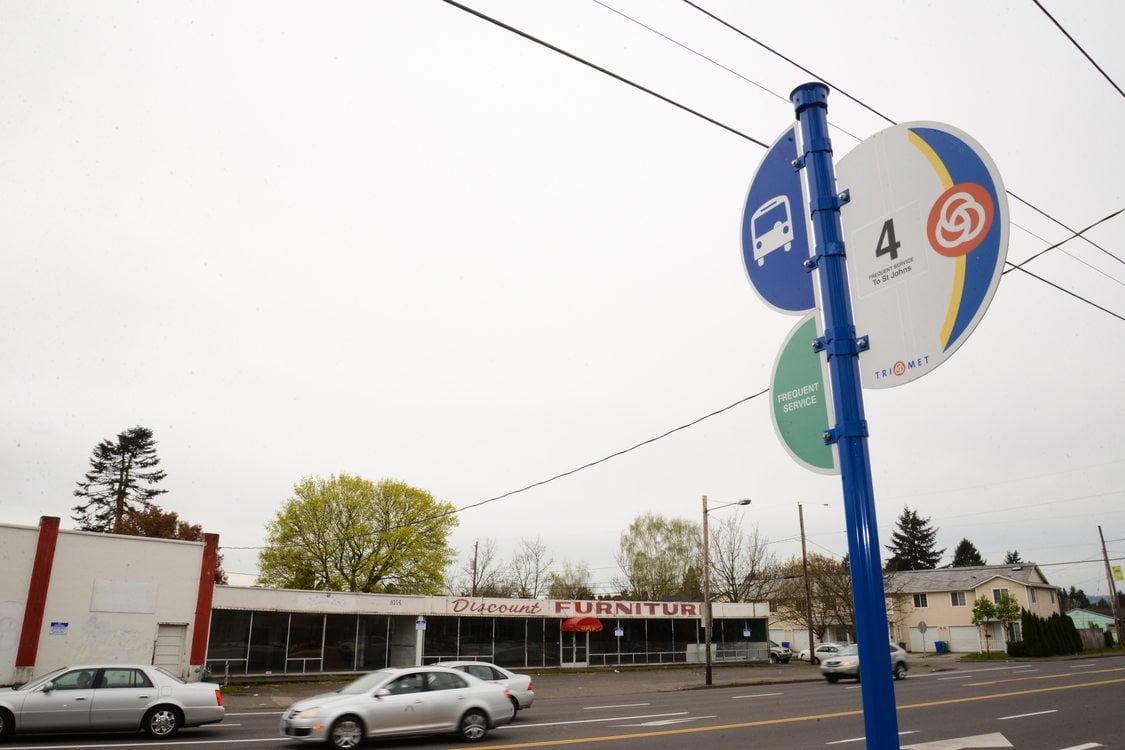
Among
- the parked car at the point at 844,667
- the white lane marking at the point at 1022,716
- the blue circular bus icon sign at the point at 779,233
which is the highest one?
the blue circular bus icon sign at the point at 779,233

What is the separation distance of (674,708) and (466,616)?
2020 centimetres


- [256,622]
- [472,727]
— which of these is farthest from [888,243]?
[256,622]

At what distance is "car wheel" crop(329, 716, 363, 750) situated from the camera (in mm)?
12609

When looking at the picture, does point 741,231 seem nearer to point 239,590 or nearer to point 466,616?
point 239,590

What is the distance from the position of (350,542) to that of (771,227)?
167ft

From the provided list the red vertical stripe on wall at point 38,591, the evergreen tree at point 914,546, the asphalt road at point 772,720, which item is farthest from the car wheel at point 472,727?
the evergreen tree at point 914,546

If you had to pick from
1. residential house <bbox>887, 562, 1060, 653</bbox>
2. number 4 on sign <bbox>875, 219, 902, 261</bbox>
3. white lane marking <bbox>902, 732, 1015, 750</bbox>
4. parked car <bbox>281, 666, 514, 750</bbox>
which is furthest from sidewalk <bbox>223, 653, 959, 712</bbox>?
residential house <bbox>887, 562, 1060, 653</bbox>

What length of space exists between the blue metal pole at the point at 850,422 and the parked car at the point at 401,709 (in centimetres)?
1239

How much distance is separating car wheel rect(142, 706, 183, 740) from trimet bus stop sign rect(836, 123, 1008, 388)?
1657 centimetres

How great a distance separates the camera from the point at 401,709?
1343 centimetres

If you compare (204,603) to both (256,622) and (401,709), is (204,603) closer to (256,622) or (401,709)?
(256,622)

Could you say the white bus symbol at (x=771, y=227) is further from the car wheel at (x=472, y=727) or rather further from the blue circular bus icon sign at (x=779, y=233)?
the car wheel at (x=472, y=727)

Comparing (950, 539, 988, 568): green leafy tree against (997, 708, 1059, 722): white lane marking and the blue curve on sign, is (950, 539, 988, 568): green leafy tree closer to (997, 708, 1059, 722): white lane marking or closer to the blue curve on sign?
(997, 708, 1059, 722): white lane marking

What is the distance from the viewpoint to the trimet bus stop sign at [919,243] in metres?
2.54
